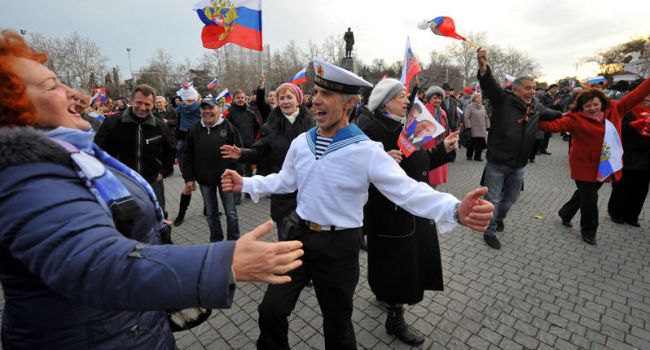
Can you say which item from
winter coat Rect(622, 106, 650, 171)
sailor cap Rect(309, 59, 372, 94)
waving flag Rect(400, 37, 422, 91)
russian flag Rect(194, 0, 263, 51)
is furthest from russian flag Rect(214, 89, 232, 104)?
winter coat Rect(622, 106, 650, 171)

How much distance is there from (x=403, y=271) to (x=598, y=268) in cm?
318

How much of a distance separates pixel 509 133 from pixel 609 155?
1.37 meters

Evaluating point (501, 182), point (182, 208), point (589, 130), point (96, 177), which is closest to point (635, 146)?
point (589, 130)

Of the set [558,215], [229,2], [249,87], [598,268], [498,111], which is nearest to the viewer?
[598,268]

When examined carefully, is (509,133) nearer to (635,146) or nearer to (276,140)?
(635,146)

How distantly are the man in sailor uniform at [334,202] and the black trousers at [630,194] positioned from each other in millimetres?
5536

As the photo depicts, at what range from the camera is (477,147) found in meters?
10.8

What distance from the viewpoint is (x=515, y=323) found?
121 inches

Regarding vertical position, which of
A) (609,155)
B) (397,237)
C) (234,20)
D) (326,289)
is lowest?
(326,289)

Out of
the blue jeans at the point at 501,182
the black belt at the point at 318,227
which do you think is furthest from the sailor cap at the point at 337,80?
the blue jeans at the point at 501,182

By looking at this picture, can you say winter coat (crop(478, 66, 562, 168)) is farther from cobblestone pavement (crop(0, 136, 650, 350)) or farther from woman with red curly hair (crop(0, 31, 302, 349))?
woman with red curly hair (crop(0, 31, 302, 349))

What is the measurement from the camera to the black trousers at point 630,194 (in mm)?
5320

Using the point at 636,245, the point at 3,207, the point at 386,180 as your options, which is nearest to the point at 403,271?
the point at 386,180

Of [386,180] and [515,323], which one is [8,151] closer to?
[386,180]
